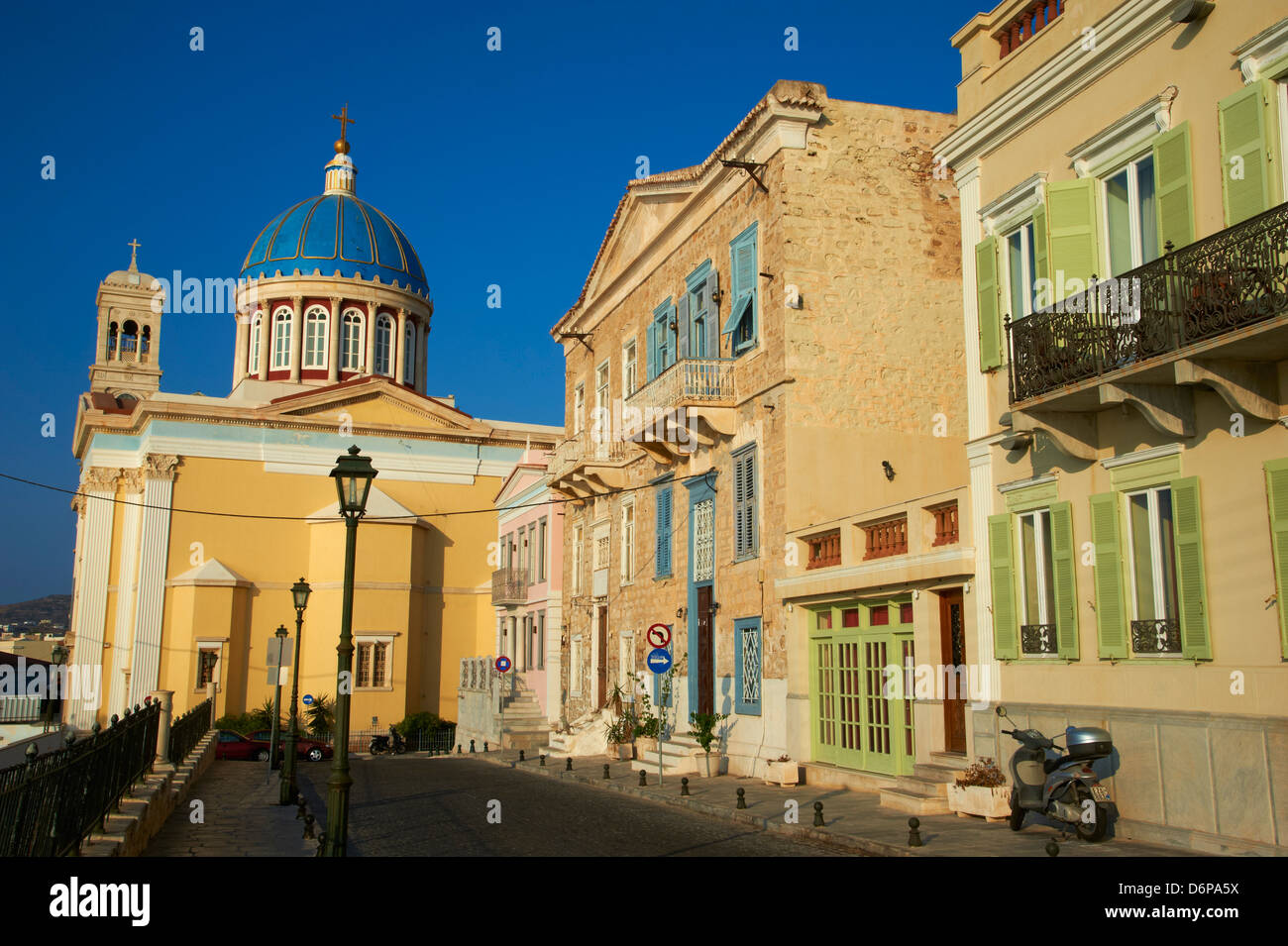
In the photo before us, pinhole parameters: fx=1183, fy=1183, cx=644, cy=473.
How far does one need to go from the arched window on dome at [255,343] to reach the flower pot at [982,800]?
4526 cm

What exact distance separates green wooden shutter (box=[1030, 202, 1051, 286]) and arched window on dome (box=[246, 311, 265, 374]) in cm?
4508

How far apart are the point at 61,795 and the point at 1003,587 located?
402 inches

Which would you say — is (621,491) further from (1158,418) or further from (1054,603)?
(1158,418)

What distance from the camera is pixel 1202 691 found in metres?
11.1

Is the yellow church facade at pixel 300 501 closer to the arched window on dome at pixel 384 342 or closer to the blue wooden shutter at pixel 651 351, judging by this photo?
the arched window on dome at pixel 384 342

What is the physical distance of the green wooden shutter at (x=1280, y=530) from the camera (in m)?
10.2

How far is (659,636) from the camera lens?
20828 mm

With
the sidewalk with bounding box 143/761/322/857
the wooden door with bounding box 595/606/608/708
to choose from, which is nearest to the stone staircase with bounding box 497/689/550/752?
the wooden door with bounding box 595/606/608/708

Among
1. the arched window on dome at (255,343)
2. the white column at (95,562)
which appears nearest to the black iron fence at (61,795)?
the white column at (95,562)

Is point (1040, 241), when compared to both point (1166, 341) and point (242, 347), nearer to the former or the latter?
point (1166, 341)

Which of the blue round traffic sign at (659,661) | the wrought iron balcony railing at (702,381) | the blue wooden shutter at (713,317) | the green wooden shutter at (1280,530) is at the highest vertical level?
the blue wooden shutter at (713,317)

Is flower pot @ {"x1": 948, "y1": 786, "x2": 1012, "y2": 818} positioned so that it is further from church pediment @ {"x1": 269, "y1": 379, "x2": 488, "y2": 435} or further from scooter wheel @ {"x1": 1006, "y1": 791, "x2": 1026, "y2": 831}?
church pediment @ {"x1": 269, "y1": 379, "x2": 488, "y2": 435}
